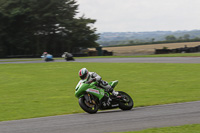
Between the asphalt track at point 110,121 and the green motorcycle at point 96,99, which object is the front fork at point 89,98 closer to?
the green motorcycle at point 96,99

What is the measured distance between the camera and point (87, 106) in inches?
343

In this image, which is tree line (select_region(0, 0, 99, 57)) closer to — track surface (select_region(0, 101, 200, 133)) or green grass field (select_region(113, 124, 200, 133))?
track surface (select_region(0, 101, 200, 133))

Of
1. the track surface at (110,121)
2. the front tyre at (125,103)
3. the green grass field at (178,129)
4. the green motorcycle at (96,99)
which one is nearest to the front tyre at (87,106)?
the green motorcycle at (96,99)

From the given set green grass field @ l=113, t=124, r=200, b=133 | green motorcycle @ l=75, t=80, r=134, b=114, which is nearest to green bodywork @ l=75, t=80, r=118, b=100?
green motorcycle @ l=75, t=80, r=134, b=114

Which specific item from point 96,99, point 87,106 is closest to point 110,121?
point 87,106

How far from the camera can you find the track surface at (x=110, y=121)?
6891mm

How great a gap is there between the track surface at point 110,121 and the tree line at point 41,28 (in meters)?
41.1

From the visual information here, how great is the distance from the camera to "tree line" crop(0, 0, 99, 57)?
4775 centimetres

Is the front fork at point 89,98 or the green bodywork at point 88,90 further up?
the green bodywork at point 88,90

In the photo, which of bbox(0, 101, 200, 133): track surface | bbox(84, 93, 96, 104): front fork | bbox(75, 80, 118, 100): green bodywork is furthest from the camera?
bbox(84, 93, 96, 104): front fork

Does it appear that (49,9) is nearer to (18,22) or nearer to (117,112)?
(18,22)

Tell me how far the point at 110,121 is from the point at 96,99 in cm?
150

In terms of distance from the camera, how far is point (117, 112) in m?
8.82

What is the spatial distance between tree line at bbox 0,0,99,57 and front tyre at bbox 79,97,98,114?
4064 centimetres
